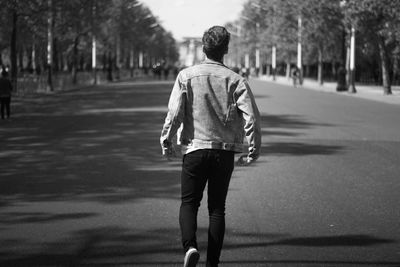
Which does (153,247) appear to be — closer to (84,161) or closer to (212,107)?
(212,107)

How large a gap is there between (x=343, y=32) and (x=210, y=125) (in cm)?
4535

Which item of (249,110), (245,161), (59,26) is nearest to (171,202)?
(245,161)

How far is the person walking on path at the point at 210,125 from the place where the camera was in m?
5.20

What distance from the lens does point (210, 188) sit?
209 inches

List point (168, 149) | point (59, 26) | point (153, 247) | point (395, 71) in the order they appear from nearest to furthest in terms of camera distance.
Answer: point (168, 149), point (153, 247), point (59, 26), point (395, 71)

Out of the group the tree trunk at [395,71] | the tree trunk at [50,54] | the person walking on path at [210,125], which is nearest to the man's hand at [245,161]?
the person walking on path at [210,125]

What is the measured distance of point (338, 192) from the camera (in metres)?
9.59

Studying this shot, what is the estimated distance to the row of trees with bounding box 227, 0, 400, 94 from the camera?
3956cm

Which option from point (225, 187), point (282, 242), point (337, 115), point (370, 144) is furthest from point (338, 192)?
point (337, 115)

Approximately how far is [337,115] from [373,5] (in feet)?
47.4

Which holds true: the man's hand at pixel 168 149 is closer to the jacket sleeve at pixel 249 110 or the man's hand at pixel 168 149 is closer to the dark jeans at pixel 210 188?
the dark jeans at pixel 210 188

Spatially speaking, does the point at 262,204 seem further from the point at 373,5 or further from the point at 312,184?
the point at 373,5

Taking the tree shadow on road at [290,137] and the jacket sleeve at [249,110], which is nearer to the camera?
the jacket sleeve at [249,110]

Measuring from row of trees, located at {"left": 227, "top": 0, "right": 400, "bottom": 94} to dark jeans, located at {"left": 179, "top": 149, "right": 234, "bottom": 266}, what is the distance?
1339 inches
